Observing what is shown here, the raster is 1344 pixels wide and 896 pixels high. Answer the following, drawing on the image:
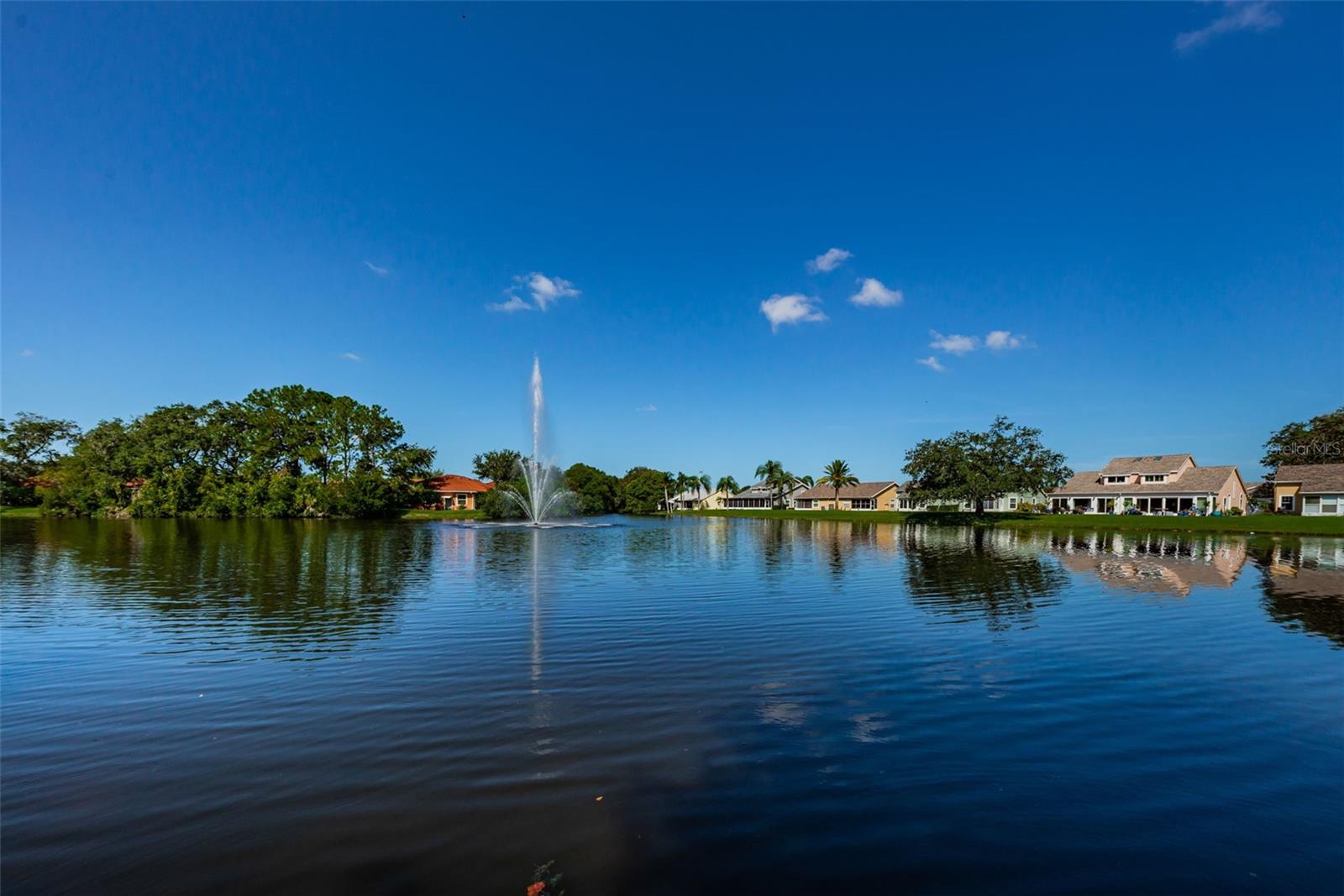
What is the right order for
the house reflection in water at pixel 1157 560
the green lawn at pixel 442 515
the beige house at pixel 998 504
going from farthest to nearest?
the green lawn at pixel 442 515, the beige house at pixel 998 504, the house reflection in water at pixel 1157 560

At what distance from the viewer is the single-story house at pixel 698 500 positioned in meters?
152

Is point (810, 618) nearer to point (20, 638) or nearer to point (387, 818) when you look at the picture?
point (387, 818)

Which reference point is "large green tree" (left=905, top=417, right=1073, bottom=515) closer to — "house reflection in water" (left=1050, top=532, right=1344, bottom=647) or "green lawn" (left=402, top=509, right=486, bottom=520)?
"house reflection in water" (left=1050, top=532, right=1344, bottom=647)

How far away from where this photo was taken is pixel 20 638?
523 inches

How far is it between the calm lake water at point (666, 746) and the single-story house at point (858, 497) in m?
103

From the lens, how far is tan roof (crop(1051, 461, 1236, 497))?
75.9 meters

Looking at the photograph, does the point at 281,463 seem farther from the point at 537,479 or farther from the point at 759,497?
the point at 759,497

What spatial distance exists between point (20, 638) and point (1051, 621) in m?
24.8

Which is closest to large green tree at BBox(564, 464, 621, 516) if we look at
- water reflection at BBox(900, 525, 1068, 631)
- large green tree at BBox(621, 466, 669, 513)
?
large green tree at BBox(621, 466, 669, 513)

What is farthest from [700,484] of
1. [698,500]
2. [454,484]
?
[454,484]

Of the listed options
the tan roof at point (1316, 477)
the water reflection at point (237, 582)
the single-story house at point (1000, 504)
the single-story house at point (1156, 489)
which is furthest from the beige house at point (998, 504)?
the water reflection at point (237, 582)

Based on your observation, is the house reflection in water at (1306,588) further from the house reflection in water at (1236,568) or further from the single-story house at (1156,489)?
the single-story house at (1156,489)

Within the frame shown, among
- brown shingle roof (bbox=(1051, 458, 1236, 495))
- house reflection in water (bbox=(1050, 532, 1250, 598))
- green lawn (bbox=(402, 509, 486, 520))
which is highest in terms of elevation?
brown shingle roof (bbox=(1051, 458, 1236, 495))

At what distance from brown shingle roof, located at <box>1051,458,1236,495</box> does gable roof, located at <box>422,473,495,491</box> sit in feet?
308
